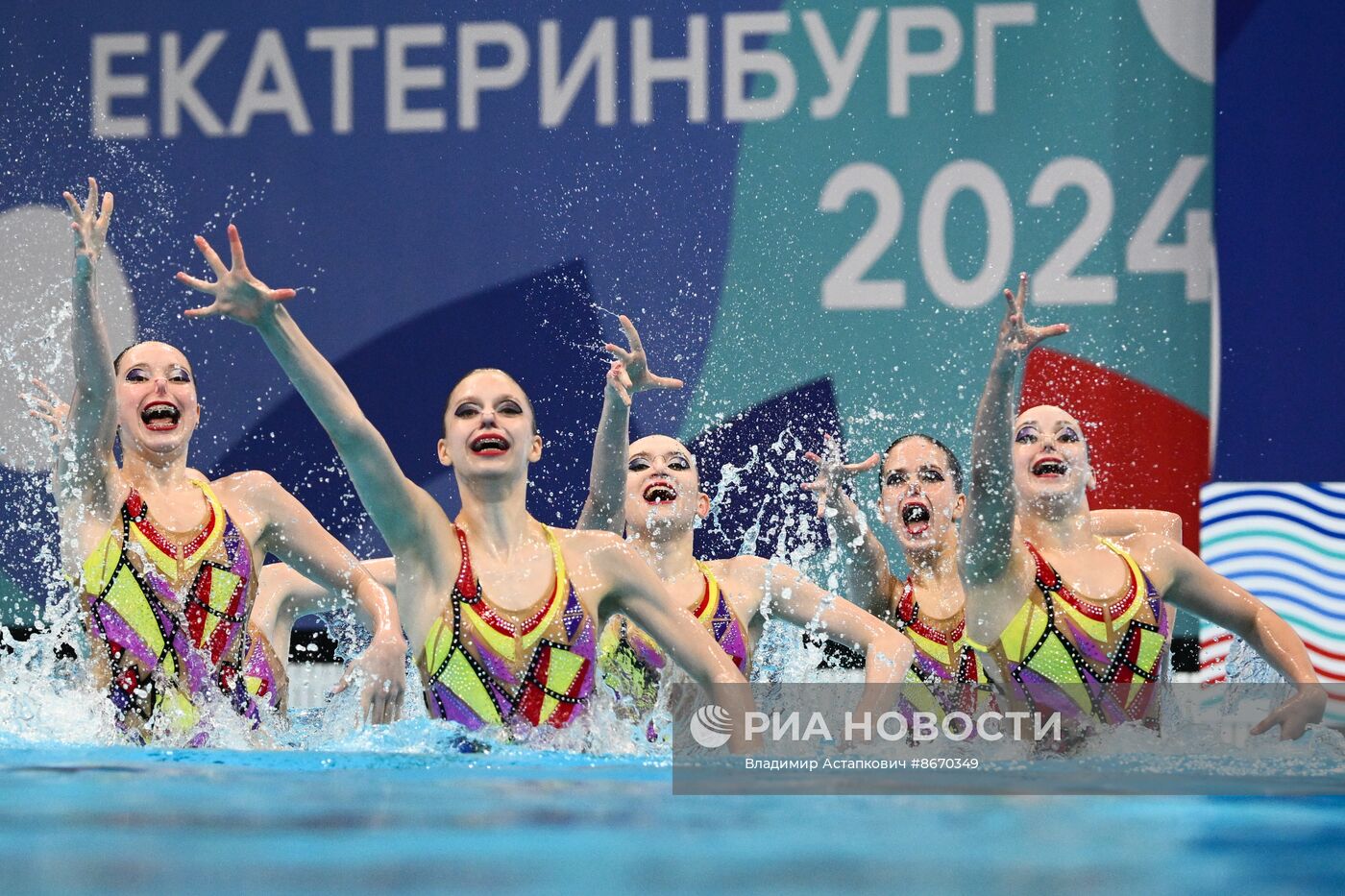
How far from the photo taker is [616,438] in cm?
400

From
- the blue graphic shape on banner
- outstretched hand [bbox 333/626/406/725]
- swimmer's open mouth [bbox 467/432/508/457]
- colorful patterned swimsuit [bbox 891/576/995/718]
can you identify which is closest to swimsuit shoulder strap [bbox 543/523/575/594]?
swimmer's open mouth [bbox 467/432/508/457]

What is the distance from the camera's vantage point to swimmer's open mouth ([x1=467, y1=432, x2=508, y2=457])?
3551 millimetres

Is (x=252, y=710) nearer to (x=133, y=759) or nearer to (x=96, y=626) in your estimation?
(x=96, y=626)

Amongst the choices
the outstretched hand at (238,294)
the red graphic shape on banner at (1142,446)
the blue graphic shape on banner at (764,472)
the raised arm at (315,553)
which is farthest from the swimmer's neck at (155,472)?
the red graphic shape on banner at (1142,446)

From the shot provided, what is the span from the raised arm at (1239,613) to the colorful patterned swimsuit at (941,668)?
52 cm

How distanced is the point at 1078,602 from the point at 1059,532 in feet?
0.62

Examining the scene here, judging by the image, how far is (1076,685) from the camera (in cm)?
385

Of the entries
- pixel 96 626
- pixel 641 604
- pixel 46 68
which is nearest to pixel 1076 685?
pixel 641 604

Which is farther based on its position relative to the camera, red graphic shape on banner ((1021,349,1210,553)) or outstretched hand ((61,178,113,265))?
red graphic shape on banner ((1021,349,1210,553))

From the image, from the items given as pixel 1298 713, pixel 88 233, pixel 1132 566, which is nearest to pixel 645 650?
pixel 1132 566

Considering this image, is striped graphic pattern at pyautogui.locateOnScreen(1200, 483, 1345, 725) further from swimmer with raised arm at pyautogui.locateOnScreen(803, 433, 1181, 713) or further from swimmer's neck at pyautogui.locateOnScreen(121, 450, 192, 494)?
→ swimmer's neck at pyautogui.locateOnScreen(121, 450, 192, 494)

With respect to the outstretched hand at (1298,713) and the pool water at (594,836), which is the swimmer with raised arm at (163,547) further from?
the outstretched hand at (1298,713)

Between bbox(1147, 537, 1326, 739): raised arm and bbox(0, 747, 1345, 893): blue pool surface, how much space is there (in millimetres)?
1237

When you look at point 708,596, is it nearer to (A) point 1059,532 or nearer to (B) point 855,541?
(B) point 855,541
